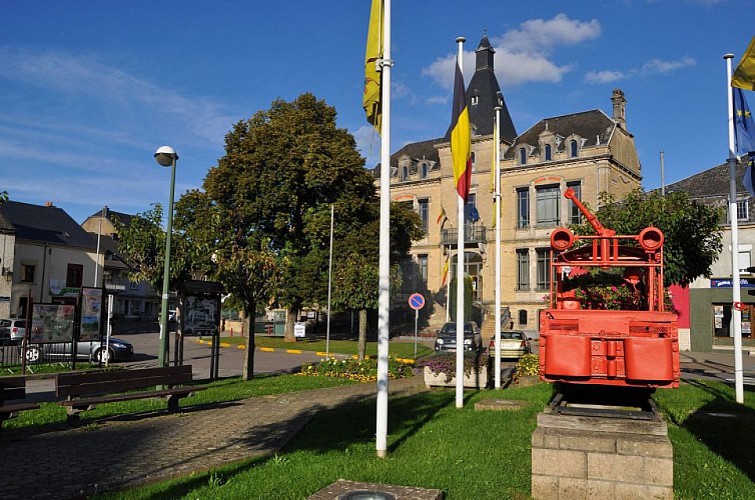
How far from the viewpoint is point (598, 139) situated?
149 feet

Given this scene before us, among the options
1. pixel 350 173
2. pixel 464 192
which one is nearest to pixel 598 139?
pixel 350 173

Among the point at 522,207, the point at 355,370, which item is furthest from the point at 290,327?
the point at 355,370

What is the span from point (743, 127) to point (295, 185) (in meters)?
27.1

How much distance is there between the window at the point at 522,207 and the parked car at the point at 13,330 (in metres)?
34.0

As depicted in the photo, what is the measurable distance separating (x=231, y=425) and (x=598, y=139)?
40857mm

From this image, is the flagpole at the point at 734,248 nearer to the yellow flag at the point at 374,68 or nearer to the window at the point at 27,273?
the yellow flag at the point at 374,68

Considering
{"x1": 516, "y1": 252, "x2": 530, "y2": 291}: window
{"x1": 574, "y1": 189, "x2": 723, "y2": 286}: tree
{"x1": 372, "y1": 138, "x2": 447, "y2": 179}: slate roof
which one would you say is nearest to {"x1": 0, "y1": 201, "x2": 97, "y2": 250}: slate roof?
{"x1": 372, "y1": 138, "x2": 447, "y2": 179}: slate roof

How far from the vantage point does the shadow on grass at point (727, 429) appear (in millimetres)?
8469

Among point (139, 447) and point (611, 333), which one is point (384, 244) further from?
point (139, 447)

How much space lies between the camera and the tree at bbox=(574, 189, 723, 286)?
18734 millimetres

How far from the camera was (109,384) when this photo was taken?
1066 centimetres

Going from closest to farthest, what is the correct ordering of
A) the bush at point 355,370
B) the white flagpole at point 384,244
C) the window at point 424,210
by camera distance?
the white flagpole at point 384,244 < the bush at point 355,370 < the window at point 424,210

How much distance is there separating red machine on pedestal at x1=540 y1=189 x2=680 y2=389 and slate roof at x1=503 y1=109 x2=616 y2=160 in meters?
38.6

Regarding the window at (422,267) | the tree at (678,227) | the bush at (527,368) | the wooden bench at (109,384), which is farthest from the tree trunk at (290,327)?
the wooden bench at (109,384)
